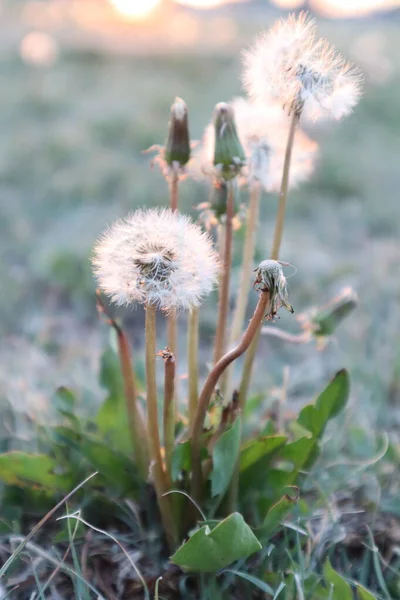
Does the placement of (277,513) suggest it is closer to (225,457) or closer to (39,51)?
(225,457)

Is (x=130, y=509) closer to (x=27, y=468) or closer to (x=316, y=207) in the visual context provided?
(x=27, y=468)

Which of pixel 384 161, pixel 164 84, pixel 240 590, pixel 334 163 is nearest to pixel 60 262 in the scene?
pixel 240 590

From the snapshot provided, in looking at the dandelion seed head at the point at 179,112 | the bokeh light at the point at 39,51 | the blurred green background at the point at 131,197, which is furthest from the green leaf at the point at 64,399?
the bokeh light at the point at 39,51

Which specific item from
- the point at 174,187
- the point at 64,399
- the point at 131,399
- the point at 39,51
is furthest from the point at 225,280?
the point at 39,51

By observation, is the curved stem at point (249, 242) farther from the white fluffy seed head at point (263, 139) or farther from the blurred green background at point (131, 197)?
the blurred green background at point (131, 197)

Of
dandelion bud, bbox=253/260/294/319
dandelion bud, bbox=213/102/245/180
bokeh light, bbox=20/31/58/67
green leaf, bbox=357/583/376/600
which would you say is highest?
bokeh light, bbox=20/31/58/67

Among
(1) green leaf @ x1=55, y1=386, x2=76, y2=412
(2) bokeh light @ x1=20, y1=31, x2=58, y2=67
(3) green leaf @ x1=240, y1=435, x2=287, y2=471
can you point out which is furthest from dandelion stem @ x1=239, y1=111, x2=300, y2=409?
(2) bokeh light @ x1=20, y1=31, x2=58, y2=67

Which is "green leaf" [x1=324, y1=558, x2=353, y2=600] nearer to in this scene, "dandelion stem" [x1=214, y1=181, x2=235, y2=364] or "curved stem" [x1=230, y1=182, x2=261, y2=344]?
"dandelion stem" [x1=214, y1=181, x2=235, y2=364]
